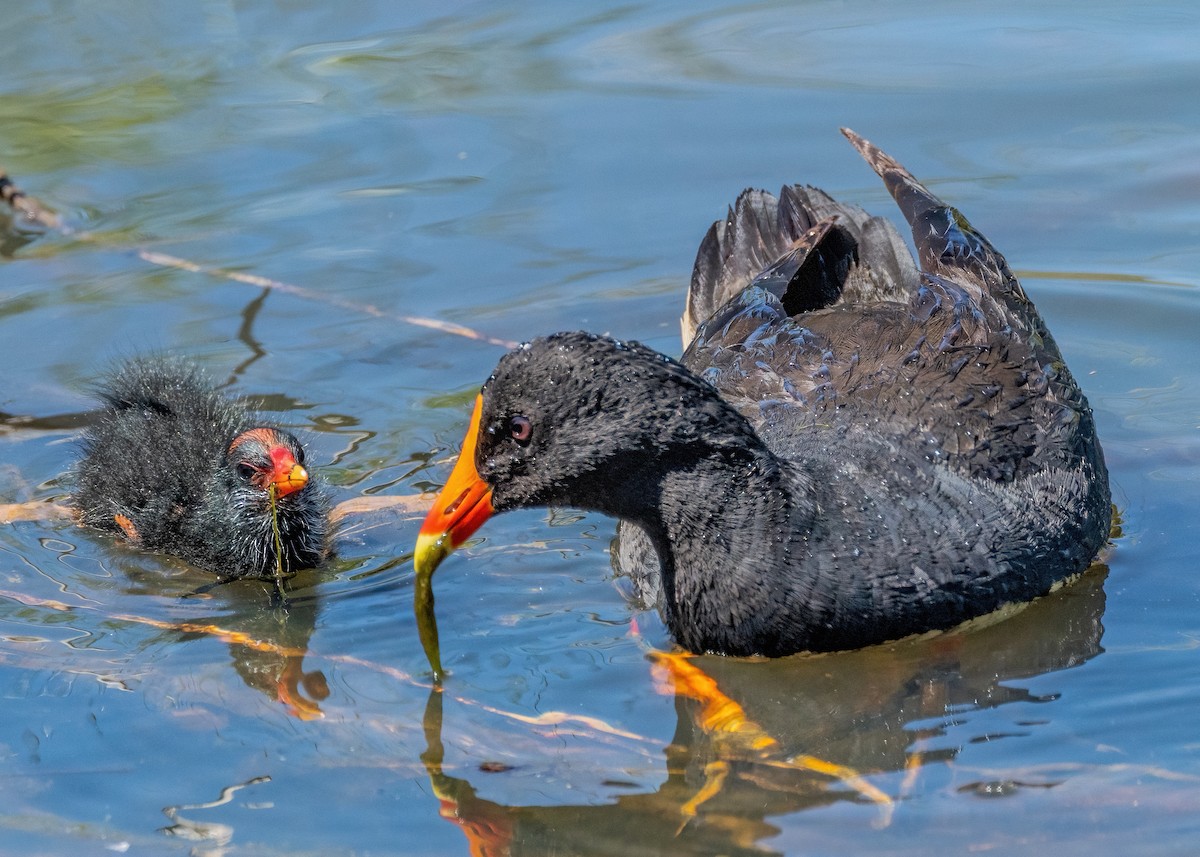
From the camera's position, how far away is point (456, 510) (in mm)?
4930

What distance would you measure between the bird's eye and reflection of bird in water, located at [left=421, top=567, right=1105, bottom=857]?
2.97 feet

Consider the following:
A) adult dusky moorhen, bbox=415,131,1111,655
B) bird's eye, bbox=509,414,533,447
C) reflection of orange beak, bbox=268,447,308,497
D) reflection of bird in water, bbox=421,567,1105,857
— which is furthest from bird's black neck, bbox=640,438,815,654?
reflection of orange beak, bbox=268,447,308,497

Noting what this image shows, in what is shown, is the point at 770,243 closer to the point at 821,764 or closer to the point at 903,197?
the point at 903,197

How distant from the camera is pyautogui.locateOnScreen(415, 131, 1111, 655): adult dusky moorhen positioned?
15.8 ft

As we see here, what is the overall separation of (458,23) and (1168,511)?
21.7 ft

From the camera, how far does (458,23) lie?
11227 millimetres

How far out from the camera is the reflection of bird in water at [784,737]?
446 cm

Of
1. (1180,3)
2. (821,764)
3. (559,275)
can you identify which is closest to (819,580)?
(821,764)

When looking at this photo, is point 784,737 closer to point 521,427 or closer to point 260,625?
point 521,427

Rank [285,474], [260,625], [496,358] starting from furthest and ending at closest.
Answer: [496,358], [285,474], [260,625]

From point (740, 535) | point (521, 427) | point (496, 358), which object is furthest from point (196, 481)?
point (740, 535)

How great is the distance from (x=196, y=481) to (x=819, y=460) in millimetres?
2466

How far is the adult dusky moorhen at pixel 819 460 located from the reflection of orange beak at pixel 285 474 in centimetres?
120

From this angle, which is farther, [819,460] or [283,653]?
[283,653]
